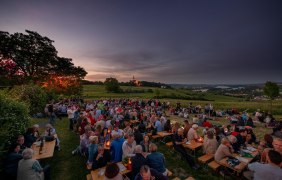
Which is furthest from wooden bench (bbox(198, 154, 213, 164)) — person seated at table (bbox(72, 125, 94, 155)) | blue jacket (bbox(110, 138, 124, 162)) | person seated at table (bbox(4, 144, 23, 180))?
person seated at table (bbox(4, 144, 23, 180))

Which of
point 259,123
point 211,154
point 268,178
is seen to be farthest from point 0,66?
point 259,123

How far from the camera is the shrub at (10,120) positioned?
525 cm

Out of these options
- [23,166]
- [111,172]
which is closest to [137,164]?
[111,172]

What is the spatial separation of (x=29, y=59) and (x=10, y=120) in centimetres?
2138

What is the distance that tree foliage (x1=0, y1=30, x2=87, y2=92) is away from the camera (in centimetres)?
2062

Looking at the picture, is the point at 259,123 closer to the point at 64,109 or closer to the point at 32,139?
the point at 32,139

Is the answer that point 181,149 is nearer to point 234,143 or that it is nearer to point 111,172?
point 234,143

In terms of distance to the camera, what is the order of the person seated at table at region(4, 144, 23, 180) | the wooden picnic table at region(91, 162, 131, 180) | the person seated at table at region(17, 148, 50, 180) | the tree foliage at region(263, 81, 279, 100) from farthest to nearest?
the tree foliage at region(263, 81, 279, 100), the person seated at table at region(4, 144, 23, 180), the wooden picnic table at region(91, 162, 131, 180), the person seated at table at region(17, 148, 50, 180)

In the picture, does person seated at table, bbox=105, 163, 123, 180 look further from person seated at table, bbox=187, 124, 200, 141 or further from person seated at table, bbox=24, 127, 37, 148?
person seated at table, bbox=187, 124, 200, 141

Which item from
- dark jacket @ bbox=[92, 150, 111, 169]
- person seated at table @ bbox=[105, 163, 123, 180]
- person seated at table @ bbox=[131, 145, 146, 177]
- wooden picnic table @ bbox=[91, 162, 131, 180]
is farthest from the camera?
dark jacket @ bbox=[92, 150, 111, 169]

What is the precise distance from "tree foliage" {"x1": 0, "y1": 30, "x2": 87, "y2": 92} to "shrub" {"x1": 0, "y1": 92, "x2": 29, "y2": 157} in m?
15.1

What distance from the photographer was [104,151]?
5.14 m

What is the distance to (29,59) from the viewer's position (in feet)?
75.3

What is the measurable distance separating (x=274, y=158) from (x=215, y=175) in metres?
3.03
